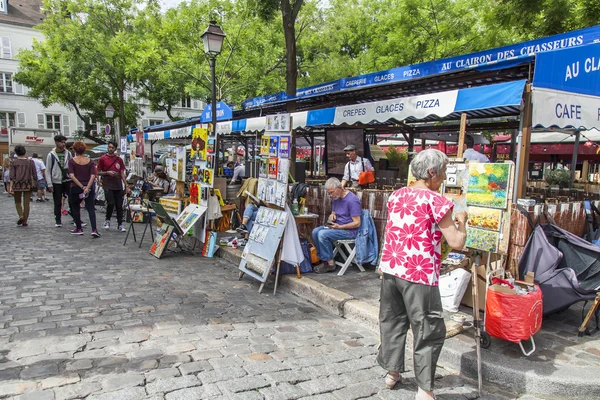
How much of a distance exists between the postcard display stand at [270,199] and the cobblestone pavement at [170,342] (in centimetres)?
34

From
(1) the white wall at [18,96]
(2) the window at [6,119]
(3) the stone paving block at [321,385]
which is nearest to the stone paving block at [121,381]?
(3) the stone paving block at [321,385]

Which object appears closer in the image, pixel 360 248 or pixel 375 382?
pixel 375 382

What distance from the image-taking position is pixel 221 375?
3037 millimetres

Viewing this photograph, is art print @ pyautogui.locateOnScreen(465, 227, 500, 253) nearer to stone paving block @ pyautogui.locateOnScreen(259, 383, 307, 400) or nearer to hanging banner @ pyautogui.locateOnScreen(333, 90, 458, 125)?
hanging banner @ pyautogui.locateOnScreen(333, 90, 458, 125)

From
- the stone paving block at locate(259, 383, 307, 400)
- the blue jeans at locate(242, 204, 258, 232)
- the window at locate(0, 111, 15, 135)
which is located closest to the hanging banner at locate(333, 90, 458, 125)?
the blue jeans at locate(242, 204, 258, 232)

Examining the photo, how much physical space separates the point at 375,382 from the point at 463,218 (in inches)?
55.8

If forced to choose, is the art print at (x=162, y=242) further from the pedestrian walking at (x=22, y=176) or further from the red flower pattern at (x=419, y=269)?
the red flower pattern at (x=419, y=269)

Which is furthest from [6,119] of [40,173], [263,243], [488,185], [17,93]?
[488,185]

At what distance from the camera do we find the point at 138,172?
1282 cm

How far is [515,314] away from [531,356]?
46 centimetres

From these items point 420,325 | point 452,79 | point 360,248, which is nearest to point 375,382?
point 420,325

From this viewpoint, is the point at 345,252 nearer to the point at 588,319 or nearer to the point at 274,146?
the point at 274,146

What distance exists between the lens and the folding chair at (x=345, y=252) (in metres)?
5.75

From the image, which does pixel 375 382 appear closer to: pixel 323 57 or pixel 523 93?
pixel 523 93
